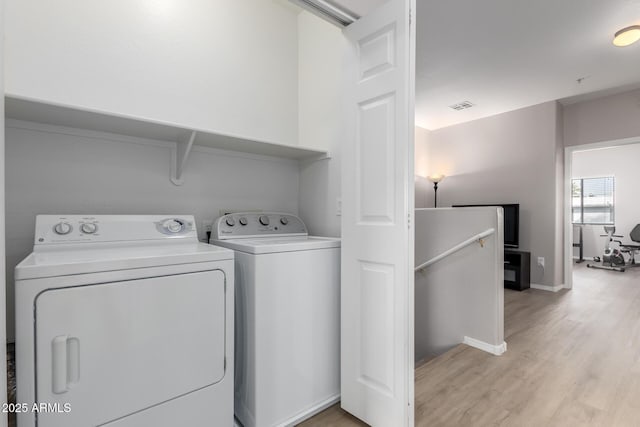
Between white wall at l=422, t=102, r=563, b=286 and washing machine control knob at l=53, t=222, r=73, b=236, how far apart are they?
5279mm

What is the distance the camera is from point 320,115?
2189mm

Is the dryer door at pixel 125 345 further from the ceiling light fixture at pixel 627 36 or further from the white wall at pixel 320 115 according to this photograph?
the ceiling light fixture at pixel 627 36

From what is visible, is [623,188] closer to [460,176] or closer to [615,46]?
[460,176]

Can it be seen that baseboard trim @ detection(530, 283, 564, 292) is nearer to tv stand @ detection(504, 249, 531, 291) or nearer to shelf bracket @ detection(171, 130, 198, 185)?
tv stand @ detection(504, 249, 531, 291)

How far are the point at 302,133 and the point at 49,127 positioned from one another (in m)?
1.51

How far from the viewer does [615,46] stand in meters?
2.88

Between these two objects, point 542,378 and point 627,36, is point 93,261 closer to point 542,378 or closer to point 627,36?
point 542,378

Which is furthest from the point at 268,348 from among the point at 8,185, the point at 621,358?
the point at 621,358

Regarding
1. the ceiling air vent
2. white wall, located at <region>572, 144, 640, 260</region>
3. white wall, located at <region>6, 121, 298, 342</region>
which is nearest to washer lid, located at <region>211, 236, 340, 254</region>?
white wall, located at <region>6, 121, 298, 342</region>

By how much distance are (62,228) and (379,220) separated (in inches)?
57.9

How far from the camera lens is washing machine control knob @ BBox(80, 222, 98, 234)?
143cm

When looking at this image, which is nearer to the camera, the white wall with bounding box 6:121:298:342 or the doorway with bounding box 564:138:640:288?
the white wall with bounding box 6:121:298:342

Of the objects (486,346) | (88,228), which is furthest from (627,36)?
(88,228)

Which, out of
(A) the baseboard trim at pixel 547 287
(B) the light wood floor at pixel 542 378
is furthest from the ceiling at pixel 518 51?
(A) the baseboard trim at pixel 547 287
